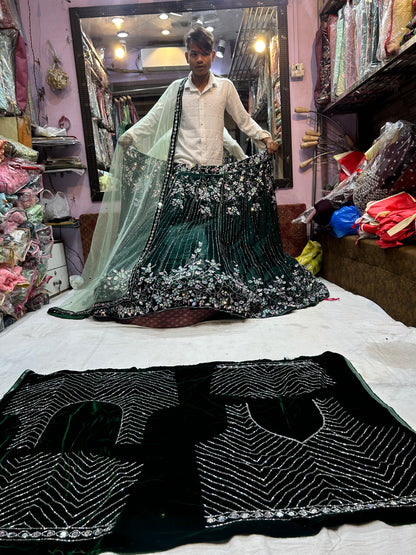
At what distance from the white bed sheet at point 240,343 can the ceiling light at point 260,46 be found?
219 centimetres

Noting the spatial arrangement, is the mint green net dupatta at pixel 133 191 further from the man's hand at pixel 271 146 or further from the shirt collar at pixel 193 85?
the man's hand at pixel 271 146

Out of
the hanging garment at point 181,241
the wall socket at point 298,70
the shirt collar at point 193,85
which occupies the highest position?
the wall socket at point 298,70

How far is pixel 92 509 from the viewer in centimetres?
62

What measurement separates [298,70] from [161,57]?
3.55ft

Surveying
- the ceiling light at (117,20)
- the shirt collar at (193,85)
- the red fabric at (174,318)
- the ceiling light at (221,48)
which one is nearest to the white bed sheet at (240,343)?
the red fabric at (174,318)

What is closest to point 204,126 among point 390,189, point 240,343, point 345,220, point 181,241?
point 181,241

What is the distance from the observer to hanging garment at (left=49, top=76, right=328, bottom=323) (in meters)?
1.83

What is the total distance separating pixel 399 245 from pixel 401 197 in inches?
9.1

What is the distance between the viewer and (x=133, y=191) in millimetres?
2195

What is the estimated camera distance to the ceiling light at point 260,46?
303cm

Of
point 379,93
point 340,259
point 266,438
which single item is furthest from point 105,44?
point 266,438

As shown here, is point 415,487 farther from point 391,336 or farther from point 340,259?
point 340,259

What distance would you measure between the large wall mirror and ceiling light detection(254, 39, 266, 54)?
0.10 ft

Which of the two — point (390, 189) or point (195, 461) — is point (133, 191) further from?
point (195, 461)
